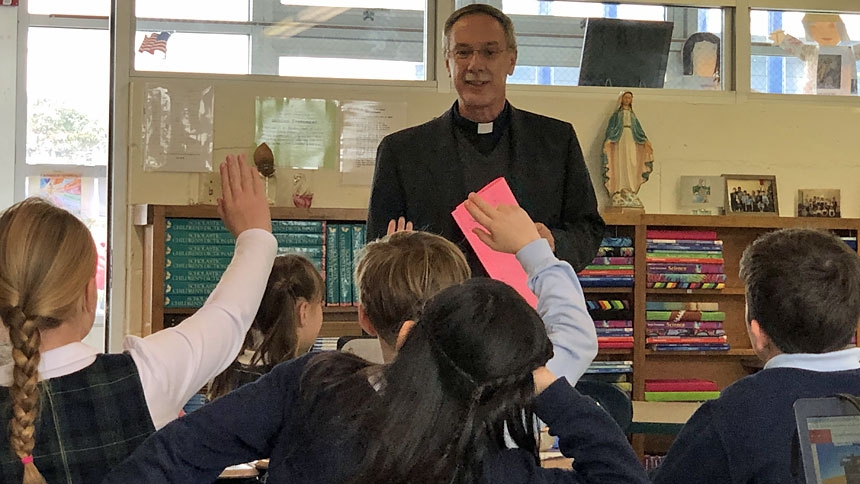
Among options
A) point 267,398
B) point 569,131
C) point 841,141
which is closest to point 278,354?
point 569,131

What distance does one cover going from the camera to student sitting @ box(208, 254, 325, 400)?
2.26 meters

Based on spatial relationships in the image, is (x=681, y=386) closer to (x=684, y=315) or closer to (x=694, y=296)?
(x=684, y=315)

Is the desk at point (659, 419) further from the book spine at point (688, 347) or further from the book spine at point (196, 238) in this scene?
the book spine at point (196, 238)

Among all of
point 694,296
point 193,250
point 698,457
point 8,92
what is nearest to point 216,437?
point 698,457

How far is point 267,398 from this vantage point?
1.19 metres

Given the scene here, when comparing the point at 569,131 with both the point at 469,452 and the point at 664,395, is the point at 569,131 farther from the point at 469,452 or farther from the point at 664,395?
the point at 664,395

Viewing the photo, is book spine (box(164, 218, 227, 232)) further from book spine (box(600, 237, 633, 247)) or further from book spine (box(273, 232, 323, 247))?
book spine (box(600, 237, 633, 247))

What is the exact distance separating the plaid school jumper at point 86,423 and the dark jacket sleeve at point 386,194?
1.02m

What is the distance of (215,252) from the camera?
4.09m

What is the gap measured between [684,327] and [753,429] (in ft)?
10.1

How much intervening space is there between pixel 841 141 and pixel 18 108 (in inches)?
192

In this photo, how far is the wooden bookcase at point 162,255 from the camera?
13.2 ft

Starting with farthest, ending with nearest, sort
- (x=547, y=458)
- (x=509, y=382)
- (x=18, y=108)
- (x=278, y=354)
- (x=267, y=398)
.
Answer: (x=18, y=108), (x=278, y=354), (x=547, y=458), (x=267, y=398), (x=509, y=382)

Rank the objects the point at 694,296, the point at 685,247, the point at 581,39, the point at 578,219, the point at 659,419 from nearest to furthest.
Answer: the point at 578,219, the point at 659,419, the point at 685,247, the point at 694,296, the point at 581,39
